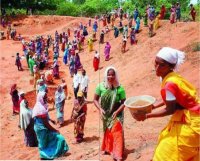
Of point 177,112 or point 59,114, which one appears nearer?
point 177,112

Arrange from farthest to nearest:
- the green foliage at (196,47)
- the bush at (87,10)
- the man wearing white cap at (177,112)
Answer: the bush at (87,10) < the green foliage at (196,47) < the man wearing white cap at (177,112)

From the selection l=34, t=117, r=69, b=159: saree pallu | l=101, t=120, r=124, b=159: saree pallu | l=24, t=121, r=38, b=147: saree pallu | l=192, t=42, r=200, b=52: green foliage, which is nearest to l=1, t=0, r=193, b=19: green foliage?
l=192, t=42, r=200, b=52: green foliage

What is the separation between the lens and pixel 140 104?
11.6 feet

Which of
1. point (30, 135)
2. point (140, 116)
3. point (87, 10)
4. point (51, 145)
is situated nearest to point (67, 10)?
point (87, 10)

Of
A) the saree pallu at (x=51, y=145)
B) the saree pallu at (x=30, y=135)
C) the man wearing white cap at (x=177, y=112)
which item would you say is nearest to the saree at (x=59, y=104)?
the saree pallu at (x=30, y=135)

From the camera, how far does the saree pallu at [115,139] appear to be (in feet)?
18.0

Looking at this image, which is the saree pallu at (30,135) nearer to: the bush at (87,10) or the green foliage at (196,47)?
the green foliage at (196,47)

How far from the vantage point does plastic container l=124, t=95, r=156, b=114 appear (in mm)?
3318

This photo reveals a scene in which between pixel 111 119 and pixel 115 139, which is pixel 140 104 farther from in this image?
pixel 115 139

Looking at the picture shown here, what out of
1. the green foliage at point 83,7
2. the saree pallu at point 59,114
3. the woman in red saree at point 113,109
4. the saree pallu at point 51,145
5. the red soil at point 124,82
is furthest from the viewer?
the green foliage at point 83,7

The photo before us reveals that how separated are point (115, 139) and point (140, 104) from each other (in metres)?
2.08

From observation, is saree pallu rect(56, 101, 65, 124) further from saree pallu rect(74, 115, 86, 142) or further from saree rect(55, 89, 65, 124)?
saree pallu rect(74, 115, 86, 142)

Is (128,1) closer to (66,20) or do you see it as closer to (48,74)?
(66,20)

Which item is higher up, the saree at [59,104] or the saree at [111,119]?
the saree at [111,119]
